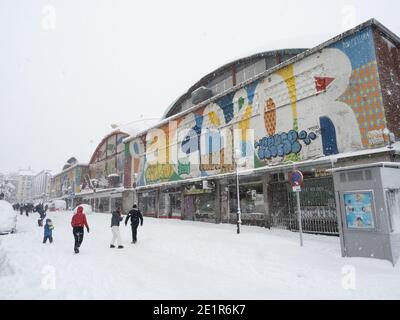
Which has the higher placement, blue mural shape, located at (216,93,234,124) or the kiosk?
blue mural shape, located at (216,93,234,124)

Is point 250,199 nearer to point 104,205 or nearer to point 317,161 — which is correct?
point 317,161

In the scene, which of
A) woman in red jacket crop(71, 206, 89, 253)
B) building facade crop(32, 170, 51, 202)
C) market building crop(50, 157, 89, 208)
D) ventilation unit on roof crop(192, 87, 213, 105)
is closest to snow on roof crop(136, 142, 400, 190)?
ventilation unit on roof crop(192, 87, 213, 105)

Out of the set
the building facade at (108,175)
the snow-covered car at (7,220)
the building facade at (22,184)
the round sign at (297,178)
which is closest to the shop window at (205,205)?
the round sign at (297,178)

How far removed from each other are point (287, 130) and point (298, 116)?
897mm

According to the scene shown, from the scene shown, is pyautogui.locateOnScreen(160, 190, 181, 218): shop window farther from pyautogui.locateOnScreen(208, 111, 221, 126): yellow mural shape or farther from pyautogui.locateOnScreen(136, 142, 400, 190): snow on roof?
pyautogui.locateOnScreen(208, 111, 221, 126): yellow mural shape

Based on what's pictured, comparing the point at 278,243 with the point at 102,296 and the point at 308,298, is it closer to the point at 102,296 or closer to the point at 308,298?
the point at 308,298

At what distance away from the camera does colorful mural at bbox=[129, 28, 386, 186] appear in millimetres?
11289

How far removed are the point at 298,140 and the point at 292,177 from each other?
13.7 feet

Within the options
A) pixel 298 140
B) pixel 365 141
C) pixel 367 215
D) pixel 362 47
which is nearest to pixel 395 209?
pixel 367 215

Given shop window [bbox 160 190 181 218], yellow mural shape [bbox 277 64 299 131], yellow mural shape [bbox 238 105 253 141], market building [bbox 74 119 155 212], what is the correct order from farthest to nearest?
market building [bbox 74 119 155 212]
shop window [bbox 160 190 181 218]
yellow mural shape [bbox 238 105 253 141]
yellow mural shape [bbox 277 64 299 131]

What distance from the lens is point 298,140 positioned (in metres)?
13.6

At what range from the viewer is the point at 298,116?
1378 centimetres

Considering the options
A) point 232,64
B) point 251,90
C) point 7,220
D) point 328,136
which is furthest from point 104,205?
point 328,136
